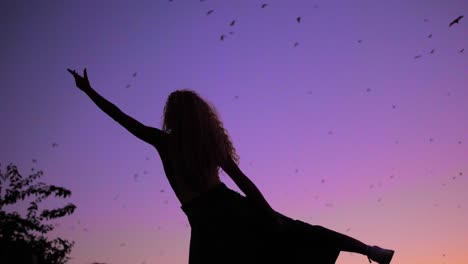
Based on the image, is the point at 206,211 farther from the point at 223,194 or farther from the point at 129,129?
the point at 129,129

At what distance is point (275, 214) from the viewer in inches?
137

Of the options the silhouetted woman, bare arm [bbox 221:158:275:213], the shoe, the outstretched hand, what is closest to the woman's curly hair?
the silhouetted woman

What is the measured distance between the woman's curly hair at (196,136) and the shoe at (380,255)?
130cm

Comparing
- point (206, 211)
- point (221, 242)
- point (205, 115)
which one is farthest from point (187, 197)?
point (205, 115)

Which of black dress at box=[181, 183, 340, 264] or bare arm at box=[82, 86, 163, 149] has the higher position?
bare arm at box=[82, 86, 163, 149]

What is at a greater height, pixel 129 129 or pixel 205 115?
pixel 205 115

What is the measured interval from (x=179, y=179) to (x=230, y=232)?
1.81 ft

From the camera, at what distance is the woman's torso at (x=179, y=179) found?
133 inches

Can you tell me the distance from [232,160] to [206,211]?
1.41ft

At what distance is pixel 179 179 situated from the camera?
11.3 ft

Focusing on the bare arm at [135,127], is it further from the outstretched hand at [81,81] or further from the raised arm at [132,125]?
the outstretched hand at [81,81]

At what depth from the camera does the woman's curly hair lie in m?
3.38

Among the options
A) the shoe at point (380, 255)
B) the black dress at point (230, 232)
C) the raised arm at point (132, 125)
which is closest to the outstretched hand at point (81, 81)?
the raised arm at point (132, 125)

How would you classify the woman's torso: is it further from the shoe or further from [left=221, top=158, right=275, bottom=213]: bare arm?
the shoe
